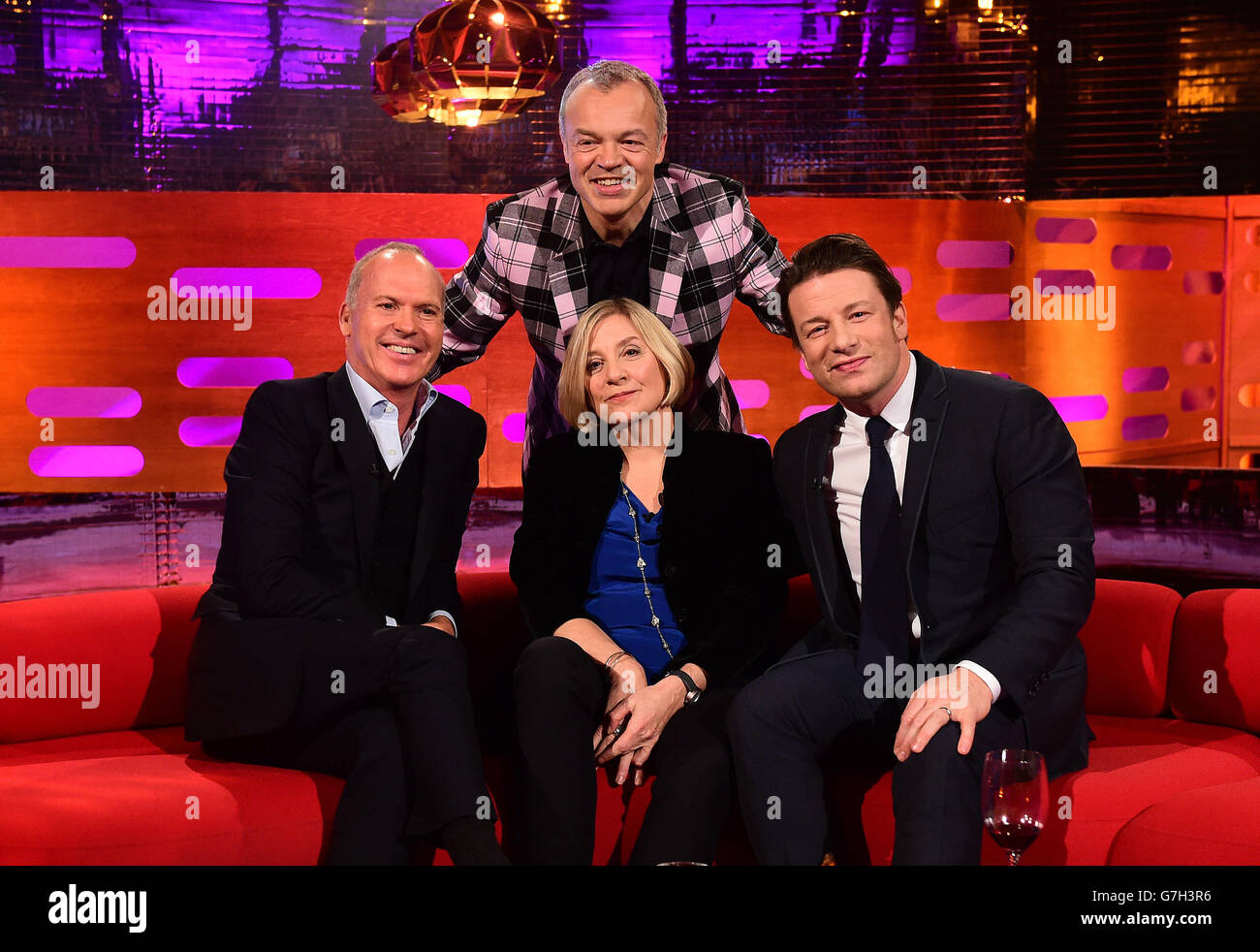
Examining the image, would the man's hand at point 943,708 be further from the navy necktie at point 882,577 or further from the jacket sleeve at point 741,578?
the jacket sleeve at point 741,578

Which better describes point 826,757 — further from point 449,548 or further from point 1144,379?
point 1144,379

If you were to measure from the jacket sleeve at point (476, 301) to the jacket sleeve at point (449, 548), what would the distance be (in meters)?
0.41

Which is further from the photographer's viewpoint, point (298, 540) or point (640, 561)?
point (640, 561)

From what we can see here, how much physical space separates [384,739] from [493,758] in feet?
1.14

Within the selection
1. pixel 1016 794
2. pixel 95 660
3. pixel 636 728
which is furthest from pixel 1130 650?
pixel 95 660

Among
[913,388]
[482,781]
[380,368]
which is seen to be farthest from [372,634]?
[913,388]

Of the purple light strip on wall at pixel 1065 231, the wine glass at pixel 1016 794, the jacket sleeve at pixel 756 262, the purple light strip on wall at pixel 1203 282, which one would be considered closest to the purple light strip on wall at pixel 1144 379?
the purple light strip on wall at pixel 1203 282

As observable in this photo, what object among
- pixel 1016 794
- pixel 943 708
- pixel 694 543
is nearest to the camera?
pixel 1016 794

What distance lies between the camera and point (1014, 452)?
230cm

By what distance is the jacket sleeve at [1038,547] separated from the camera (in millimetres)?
2191

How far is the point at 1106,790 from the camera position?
2.38 metres
